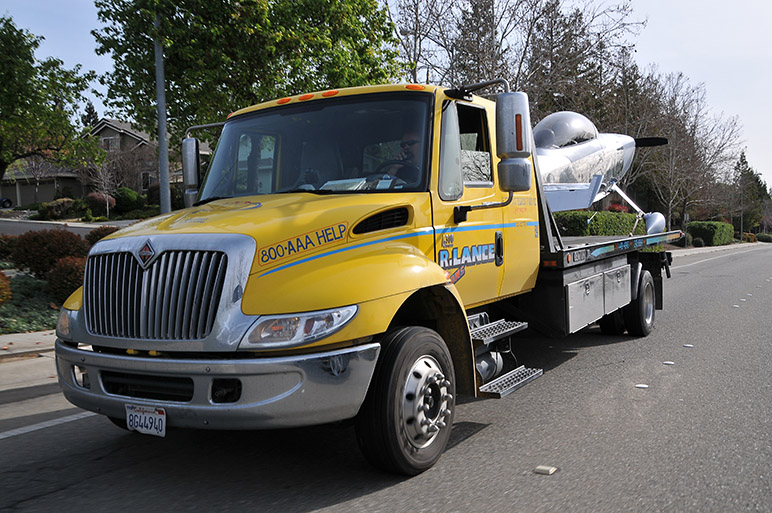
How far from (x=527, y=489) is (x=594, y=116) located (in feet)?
96.3

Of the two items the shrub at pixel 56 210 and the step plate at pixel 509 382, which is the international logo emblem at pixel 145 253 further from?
the shrub at pixel 56 210

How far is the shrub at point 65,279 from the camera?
34.7ft

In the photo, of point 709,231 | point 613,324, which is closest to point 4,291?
point 613,324

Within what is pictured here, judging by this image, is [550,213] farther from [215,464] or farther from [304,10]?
[304,10]

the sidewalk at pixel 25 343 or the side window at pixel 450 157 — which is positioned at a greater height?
the side window at pixel 450 157

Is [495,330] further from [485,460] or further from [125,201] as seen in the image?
[125,201]

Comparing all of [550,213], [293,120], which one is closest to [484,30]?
[550,213]

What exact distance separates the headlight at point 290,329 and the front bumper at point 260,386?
0.08m

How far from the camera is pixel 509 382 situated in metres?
4.82

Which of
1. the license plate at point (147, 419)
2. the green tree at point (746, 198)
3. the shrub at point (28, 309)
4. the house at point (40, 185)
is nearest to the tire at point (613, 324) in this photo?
the license plate at point (147, 419)

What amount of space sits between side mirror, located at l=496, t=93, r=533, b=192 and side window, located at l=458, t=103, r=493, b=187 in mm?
436

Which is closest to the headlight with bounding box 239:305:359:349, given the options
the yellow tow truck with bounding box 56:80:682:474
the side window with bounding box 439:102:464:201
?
the yellow tow truck with bounding box 56:80:682:474

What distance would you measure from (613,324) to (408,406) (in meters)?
5.61

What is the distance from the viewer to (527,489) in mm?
3762
